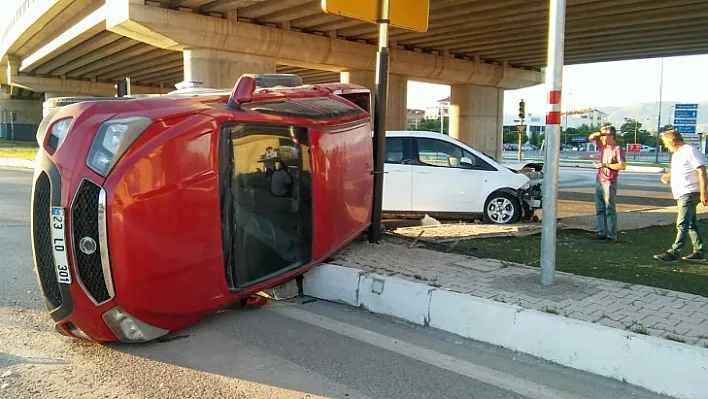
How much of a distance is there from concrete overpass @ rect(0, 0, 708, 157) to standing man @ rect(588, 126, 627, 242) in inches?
412

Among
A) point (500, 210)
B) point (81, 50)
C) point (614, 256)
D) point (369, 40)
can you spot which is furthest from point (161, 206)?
point (81, 50)

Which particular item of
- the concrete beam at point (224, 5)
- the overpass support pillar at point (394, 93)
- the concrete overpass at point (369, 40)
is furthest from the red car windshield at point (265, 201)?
the overpass support pillar at point (394, 93)

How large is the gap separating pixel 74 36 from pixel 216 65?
29.7ft

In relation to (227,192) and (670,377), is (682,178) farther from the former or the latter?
(227,192)

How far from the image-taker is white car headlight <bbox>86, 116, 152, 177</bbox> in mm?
3840

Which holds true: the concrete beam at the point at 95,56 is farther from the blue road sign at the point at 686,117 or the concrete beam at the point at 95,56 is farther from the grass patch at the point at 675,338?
the blue road sign at the point at 686,117

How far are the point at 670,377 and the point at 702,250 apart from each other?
4.04 m

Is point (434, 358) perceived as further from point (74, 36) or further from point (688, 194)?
point (74, 36)

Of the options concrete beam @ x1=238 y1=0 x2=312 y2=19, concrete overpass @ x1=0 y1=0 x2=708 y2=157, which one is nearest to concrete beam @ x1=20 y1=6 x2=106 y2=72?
concrete overpass @ x1=0 y1=0 x2=708 y2=157

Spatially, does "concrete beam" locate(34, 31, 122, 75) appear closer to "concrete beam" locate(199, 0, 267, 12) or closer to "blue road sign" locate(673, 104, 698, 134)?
"concrete beam" locate(199, 0, 267, 12)

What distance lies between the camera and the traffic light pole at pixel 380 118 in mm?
7391

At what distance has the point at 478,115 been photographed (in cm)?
3180

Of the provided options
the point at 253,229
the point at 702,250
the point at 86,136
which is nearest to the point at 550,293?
the point at 253,229

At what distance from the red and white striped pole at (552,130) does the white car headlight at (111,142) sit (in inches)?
136
